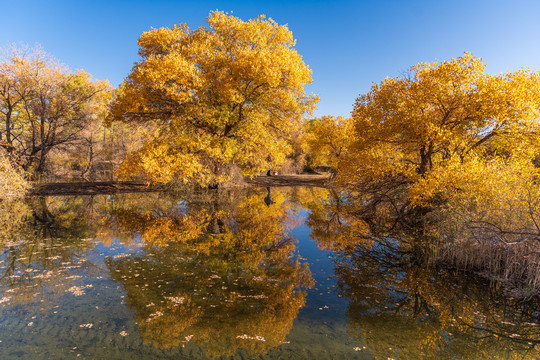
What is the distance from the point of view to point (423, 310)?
20.7ft

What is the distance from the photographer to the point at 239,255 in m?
9.61

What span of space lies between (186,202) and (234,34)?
1375 centimetres

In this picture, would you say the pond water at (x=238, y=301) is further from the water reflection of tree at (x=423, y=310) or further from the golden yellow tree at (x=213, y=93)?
the golden yellow tree at (x=213, y=93)

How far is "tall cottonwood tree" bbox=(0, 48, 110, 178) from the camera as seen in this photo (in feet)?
75.4

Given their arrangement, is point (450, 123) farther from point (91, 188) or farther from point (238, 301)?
point (91, 188)

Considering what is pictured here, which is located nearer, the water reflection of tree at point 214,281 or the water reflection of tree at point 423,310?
the water reflection of tree at point 423,310

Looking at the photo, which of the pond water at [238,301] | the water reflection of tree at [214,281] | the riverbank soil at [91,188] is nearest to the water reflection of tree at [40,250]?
the pond water at [238,301]

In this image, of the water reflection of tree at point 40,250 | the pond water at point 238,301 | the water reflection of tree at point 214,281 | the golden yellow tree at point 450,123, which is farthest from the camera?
the golden yellow tree at point 450,123

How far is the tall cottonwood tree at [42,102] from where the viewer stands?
22969 mm

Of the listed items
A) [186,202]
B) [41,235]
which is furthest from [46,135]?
[41,235]

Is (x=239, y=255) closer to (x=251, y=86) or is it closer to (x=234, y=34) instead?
(x=251, y=86)

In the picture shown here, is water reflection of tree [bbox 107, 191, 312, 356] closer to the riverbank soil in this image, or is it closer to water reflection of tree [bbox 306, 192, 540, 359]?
water reflection of tree [bbox 306, 192, 540, 359]

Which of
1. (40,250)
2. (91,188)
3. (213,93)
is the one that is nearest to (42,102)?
(91,188)

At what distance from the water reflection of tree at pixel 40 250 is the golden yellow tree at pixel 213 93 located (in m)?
5.53
